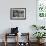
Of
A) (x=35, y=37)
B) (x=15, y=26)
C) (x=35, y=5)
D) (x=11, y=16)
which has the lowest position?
(x=35, y=37)

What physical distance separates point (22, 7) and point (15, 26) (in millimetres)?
903

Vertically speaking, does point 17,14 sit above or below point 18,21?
above

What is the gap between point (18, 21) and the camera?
6.84 metres

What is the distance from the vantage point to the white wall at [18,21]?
22.2 feet

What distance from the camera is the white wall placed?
22.2 feet

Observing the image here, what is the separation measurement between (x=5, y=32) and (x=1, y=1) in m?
1.39

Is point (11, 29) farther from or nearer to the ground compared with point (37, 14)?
nearer to the ground

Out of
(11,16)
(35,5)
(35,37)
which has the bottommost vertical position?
(35,37)

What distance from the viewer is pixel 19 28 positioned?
6.85 meters

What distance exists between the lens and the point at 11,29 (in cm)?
661

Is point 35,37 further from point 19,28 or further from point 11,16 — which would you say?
point 11,16

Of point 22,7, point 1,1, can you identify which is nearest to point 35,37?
point 22,7

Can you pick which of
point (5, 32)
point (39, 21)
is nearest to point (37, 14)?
point (39, 21)

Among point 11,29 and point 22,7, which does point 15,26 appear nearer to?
point 11,29
